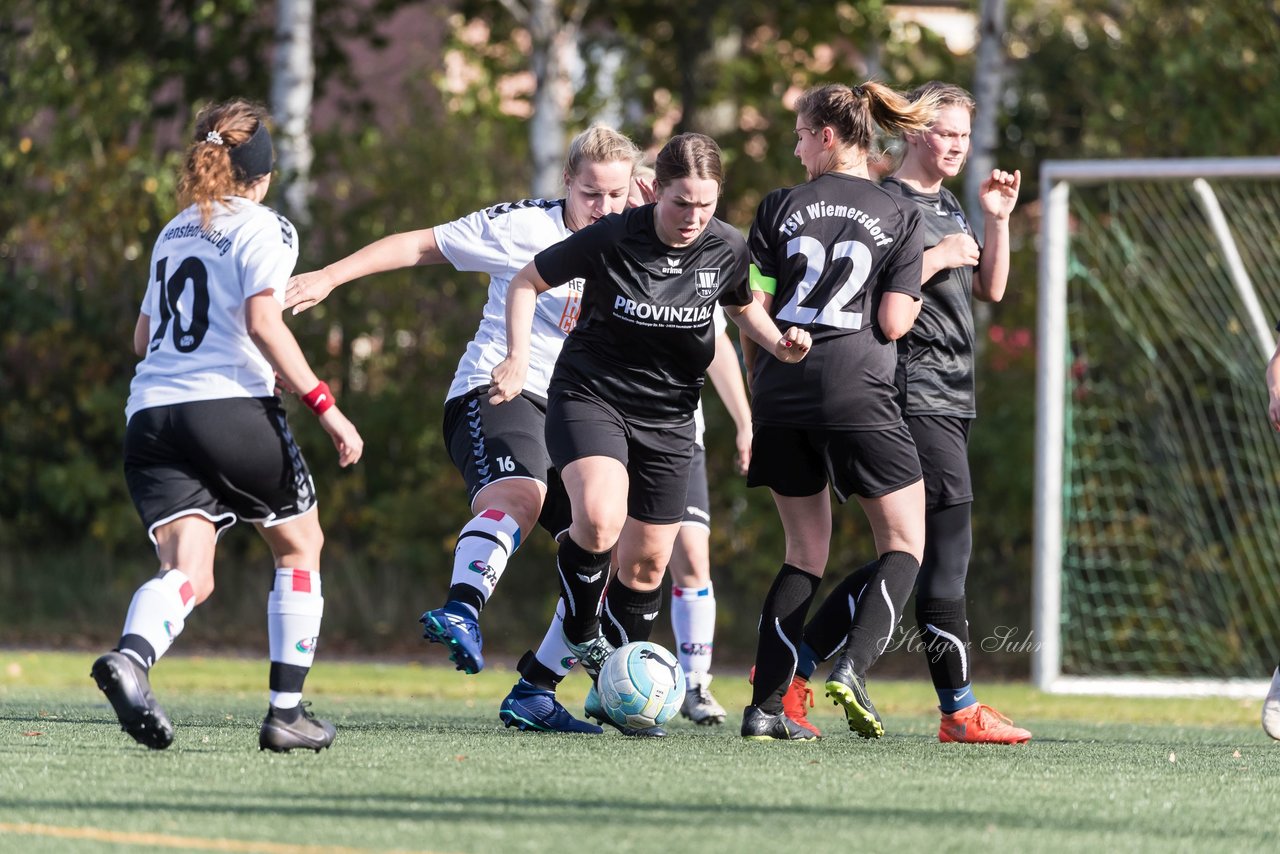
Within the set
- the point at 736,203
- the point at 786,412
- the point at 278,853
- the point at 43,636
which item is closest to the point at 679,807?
the point at 278,853

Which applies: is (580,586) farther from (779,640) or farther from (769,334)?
(769,334)

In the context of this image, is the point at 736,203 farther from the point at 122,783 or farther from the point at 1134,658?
the point at 122,783

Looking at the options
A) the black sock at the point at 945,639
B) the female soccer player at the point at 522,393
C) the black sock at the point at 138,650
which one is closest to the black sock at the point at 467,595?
the female soccer player at the point at 522,393

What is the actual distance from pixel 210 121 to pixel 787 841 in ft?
8.88

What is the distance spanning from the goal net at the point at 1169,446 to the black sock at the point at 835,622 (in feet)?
15.8

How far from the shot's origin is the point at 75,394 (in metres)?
13.5

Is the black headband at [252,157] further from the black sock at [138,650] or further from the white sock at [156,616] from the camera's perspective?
the black sock at [138,650]

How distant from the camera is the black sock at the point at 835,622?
6.37 meters

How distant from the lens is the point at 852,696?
219 inches

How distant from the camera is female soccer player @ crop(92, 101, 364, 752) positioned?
4.86 metres

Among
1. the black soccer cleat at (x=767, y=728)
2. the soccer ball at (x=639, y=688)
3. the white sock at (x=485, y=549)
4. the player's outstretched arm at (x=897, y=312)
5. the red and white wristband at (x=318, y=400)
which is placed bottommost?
the black soccer cleat at (x=767, y=728)

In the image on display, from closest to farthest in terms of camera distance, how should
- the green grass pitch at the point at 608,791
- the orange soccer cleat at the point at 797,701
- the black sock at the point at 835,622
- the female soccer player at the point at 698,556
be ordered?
the green grass pitch at the point at 608,791 < the orange soccer cleat at the point at 797,701 < the black sock at the point at 835,622 < the female soccer player at the point at 698,556

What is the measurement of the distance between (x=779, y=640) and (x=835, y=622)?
547 mm

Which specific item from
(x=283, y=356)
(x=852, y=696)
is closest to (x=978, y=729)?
(x=852, y=696)
